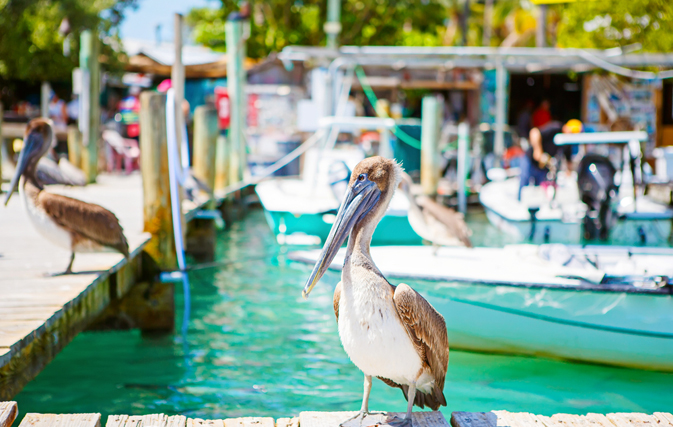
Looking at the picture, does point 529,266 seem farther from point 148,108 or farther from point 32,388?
point 32,388

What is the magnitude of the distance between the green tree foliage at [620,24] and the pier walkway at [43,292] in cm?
1232

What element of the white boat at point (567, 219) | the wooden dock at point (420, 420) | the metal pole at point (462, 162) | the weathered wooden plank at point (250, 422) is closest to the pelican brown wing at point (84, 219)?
the wooden dock at point (420, 420)

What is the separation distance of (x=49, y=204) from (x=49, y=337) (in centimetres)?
131

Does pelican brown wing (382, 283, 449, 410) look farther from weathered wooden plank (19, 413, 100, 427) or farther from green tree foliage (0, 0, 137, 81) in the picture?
green tree foliage (0, 0, 137, 81)

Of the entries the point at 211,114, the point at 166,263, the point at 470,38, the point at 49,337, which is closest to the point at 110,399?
the point at 49,337

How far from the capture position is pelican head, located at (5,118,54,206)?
531 centimetres

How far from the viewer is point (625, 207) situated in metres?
10.4

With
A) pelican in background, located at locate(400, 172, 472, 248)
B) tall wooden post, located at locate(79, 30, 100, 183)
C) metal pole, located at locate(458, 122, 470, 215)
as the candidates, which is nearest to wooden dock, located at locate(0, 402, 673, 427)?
pelican in background, located at locate(400, 172, 472, 248)

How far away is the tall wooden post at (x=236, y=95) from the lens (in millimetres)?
12984

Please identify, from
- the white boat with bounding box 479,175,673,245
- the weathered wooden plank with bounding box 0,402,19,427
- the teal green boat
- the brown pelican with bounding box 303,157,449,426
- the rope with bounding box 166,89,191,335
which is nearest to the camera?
the weathered wooden plank with bounding box 0,402,19,427

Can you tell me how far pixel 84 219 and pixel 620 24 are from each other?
14.4 m

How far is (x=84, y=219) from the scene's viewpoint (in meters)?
5.11

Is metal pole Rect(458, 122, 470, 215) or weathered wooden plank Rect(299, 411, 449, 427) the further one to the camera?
metal pole Rect(458, 122, 470, 215)

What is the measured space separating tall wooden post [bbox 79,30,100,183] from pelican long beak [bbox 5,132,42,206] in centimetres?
646
